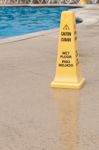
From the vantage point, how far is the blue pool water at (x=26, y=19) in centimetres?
2100

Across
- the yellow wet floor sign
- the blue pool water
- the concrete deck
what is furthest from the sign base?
the blue pool water

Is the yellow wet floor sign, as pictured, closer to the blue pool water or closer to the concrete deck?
the concrete deck

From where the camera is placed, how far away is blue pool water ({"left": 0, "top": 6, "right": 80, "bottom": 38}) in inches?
827

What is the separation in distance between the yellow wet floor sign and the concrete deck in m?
0.18

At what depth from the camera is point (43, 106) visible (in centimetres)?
622

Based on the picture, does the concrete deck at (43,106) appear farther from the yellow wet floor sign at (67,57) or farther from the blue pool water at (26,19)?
the blue pool water at (26,19)

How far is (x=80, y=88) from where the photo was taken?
7145 millimetres

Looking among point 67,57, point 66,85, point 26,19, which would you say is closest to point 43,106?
point 66,85

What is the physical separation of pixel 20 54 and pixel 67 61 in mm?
3134

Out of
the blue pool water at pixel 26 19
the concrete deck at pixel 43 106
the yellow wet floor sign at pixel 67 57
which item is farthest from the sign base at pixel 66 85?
the blue pool water at pixel 26 19

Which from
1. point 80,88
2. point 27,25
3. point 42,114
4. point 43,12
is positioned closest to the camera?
point 42,114

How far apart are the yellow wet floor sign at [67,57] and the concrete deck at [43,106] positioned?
7.2 inches

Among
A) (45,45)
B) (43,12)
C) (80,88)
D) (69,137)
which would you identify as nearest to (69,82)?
(80,88)

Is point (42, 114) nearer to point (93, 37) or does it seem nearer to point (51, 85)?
point (51, 85)
